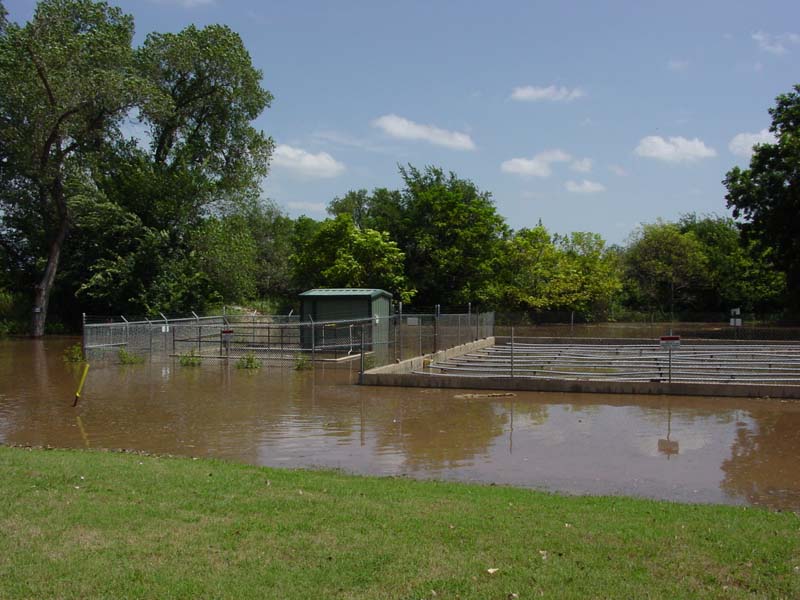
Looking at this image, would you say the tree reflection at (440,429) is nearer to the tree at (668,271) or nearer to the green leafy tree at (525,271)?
the green leafy tree at (525,271)

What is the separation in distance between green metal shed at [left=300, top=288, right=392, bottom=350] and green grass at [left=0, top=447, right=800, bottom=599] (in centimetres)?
1964

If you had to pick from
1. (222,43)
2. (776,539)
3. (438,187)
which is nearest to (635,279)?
(438,187)

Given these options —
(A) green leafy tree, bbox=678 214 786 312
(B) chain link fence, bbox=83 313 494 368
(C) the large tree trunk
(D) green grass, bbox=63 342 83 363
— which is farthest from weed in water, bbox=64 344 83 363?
(A) green leafy tree, bbox=678 214 786 312

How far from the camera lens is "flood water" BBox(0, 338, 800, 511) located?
1020cm

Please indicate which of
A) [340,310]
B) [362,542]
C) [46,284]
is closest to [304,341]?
[340,310]

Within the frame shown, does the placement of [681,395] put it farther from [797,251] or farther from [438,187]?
[438,187]

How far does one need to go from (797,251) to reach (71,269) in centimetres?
4183

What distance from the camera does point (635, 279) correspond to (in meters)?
63.3

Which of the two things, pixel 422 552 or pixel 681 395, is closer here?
pixel 422 552

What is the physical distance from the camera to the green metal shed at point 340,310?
28141mm

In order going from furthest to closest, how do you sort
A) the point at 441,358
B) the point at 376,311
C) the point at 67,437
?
the point at 376,311 → the point at 441,358 → the point at 67,437

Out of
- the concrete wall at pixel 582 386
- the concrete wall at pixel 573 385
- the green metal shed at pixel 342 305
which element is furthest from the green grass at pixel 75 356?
the concrete wall at pixel 582 386

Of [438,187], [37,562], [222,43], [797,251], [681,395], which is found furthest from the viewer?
[438,187]

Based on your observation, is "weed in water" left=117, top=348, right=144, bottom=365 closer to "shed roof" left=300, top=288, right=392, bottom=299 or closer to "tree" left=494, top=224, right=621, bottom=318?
"shed roof" left=300, top=288, right=392, bottom=299
